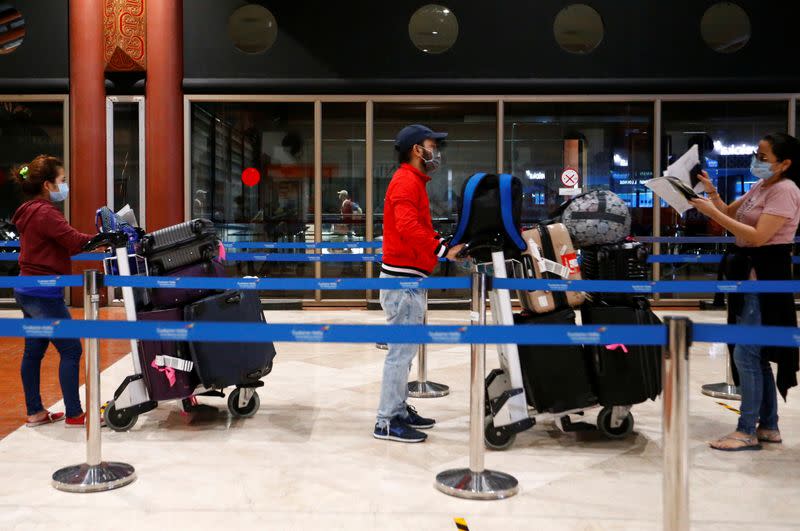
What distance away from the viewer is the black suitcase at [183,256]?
4.84 metres

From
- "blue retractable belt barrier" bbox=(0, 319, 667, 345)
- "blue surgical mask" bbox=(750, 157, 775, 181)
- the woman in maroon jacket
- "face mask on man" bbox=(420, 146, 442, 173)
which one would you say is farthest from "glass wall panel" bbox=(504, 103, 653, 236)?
"blue retractable belt barrier" bbox=(0, 319, 667, 345)

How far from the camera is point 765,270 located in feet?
14.5

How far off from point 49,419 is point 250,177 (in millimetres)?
6603

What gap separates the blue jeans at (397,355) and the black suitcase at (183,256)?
3.76 ft

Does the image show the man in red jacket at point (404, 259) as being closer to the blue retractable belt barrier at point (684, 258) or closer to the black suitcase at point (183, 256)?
the black suitcase at point (183, 256)

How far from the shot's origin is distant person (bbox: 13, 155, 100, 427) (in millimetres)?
4680

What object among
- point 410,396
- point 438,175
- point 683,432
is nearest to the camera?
point 683,432

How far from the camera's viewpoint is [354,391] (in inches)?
229

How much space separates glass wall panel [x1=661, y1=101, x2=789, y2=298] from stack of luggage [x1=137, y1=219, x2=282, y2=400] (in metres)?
7.74

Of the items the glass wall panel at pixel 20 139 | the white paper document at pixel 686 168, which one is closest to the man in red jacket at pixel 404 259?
the white paper document at pixel 686 168

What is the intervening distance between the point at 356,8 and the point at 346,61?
72cm

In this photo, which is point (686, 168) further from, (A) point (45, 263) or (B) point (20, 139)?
(B) point (20, 139)

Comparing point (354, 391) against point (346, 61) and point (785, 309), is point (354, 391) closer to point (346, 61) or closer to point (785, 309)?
point (785, 309)

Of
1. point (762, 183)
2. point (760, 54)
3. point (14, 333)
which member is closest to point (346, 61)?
point (760, 54)
